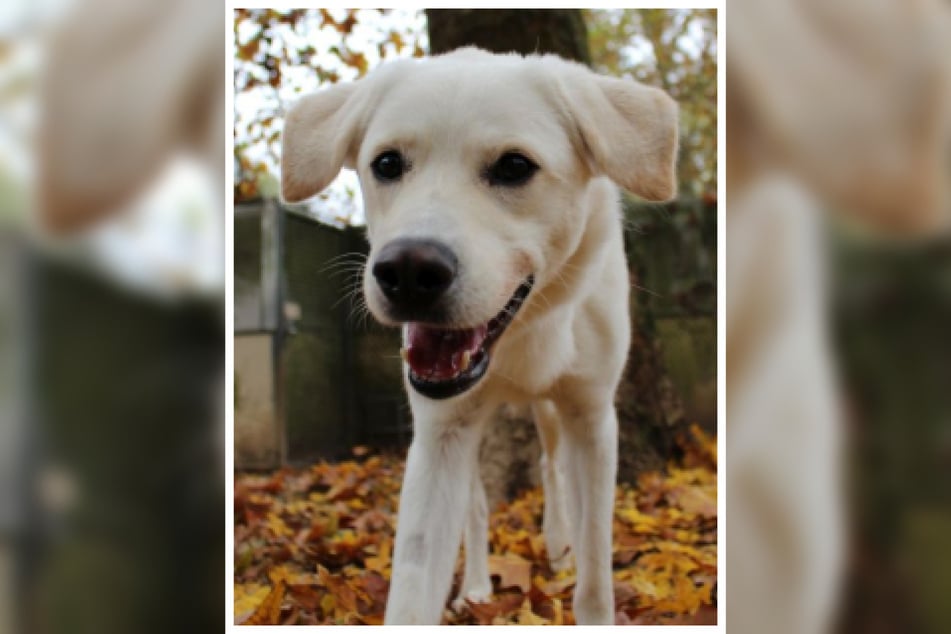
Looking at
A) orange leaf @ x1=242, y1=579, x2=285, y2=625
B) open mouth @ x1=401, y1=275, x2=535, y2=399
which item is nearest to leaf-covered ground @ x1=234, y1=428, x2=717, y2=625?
orange leaf @ x1=242, y1=579, x2=285, y2=625

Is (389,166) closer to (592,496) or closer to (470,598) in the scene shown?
(592,496)

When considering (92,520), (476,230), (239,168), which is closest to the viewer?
(476,230)

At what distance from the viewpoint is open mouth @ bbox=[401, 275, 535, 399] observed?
6.83 feet

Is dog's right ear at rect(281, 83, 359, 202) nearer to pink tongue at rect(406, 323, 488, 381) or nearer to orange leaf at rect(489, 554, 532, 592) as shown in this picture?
pink tongue at rect(406, 323, 488, 381)

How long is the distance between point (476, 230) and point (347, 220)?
57cm

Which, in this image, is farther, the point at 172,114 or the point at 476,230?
the point at 172,114

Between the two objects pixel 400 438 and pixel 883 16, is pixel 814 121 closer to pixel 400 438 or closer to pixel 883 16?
pixel 883 16

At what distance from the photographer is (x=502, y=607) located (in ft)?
7.89

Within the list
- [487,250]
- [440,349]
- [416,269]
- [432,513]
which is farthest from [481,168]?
[432,513]

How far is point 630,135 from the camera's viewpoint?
2113 millimetres

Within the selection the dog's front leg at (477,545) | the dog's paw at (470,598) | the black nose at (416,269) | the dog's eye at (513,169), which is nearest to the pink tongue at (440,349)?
the black nose at (416,269)

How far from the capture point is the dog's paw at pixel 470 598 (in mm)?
2374

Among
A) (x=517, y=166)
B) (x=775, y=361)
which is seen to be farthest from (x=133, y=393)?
(x=775, y=361)

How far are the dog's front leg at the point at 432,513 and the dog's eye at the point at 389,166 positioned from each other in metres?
0.64
